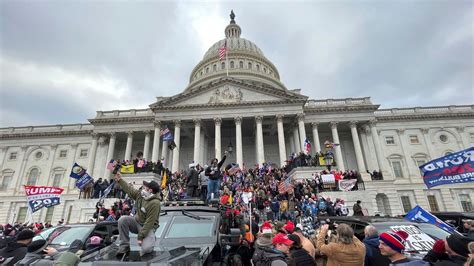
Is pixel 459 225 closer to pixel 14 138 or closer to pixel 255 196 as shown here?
pixel 255 196

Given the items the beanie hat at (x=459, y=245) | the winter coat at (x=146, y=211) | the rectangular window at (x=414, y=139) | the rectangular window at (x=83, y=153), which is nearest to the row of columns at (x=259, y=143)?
the rectangular window at (x=83, y=153)

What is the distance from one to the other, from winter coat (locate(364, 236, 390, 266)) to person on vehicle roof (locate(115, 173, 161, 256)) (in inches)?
149

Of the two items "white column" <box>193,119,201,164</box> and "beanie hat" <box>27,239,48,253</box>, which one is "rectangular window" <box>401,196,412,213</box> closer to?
"white column" <box>193,119,201,164</box>

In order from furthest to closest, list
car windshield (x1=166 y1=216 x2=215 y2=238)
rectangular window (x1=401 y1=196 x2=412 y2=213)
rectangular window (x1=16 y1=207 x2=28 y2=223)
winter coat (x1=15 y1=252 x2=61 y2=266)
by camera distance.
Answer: rectangular window (x1=16 y1=207 x2=28 y2=223) → rectangular window (x1=401 y1=196 x2=412 y2=213) → car windshield (x1=166 y1=216 x2=215 y2=238) → winter coat (x1=15 y1=252 x2=61 y2=266)

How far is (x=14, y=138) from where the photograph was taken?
4241 centimetres

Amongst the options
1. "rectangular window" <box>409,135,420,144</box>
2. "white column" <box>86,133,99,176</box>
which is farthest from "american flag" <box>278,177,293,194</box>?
"rectangular window" <box>409,135,420,144</box>

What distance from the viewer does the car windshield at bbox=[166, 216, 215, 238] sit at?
16.4 ft

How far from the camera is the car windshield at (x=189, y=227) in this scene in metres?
5.00

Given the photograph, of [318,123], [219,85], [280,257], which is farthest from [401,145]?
[280,257]

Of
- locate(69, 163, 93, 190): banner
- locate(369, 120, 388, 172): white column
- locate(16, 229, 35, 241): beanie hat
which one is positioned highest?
locate(369, 120, 388, 172): white column

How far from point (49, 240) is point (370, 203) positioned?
21303mm

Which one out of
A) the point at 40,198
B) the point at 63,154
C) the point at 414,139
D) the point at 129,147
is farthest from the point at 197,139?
the point at 414,139

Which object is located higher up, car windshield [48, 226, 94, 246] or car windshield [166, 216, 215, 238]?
car windshield [166, 216, 215, 238]

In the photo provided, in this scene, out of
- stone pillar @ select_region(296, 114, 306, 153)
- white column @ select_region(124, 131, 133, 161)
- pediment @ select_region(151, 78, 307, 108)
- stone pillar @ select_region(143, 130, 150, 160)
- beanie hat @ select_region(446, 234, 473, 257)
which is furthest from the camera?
white column @ select_region(124, 131, 133, 161)
